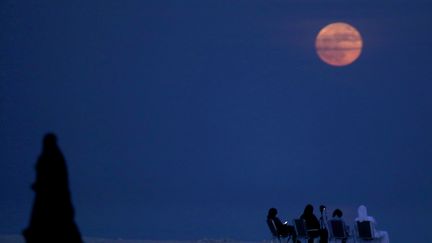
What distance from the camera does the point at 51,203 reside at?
29.7ft

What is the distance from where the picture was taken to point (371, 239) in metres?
15.7

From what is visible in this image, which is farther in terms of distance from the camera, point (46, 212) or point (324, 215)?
point (324, 215)

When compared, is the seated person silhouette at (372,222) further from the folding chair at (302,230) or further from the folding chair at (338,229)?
the folding chair at (302,230)

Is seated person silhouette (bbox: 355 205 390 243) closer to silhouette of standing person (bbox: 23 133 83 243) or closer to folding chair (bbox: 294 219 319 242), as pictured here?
folding chair (bbox: 294 219 319 242)

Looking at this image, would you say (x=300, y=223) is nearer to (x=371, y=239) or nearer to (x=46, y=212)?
(x=371, y=239)

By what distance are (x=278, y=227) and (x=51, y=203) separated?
7.61 metres

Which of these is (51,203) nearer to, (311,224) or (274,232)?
(274,232)

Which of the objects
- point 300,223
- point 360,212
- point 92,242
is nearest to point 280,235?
point 300,223

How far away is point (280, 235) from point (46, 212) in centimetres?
778

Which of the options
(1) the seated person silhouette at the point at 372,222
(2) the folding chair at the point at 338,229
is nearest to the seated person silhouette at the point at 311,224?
(2) the folding chair at the point at 338,229

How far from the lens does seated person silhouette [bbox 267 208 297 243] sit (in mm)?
15961

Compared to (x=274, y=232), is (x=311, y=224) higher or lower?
higher

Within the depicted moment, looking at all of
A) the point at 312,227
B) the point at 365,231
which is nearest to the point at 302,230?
the point at 312,227

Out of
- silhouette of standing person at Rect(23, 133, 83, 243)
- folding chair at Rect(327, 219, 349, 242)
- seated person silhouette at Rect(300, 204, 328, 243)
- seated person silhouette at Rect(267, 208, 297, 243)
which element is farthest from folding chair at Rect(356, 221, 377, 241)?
silhouette of standing person at Rect(23, 133, 83, 243)
